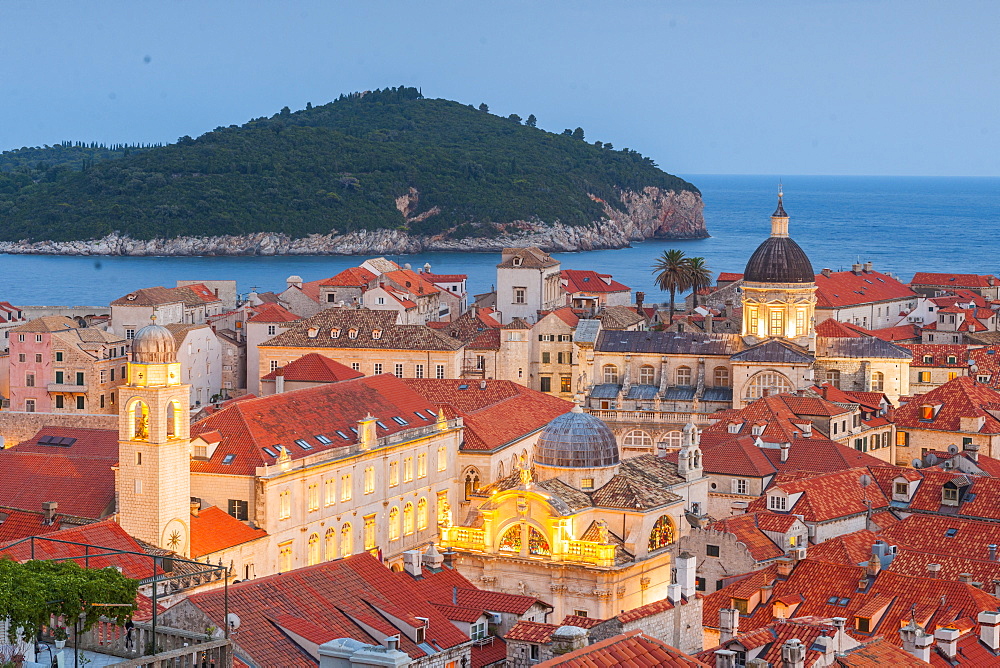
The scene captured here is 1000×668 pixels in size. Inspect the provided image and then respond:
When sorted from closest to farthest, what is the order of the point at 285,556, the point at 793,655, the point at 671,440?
the point at 793,655 < the point at 285,556 < the point at 671,440

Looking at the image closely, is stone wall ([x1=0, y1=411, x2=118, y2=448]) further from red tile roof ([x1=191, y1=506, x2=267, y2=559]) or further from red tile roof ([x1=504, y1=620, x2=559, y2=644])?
red tile roof ([x1=504, y1=620, x2=559, y2=644])

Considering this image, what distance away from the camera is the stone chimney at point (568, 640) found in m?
31.6

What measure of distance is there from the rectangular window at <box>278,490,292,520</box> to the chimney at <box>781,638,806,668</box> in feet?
82.4

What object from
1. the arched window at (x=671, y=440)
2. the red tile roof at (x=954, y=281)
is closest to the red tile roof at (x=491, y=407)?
the arched window at (x=671, y=440)

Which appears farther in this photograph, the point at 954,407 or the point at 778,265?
the point at 778,265

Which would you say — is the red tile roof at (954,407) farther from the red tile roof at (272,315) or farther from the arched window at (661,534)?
the red tile roof at (272,315)

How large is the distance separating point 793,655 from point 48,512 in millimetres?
27823

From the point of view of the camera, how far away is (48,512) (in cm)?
5397

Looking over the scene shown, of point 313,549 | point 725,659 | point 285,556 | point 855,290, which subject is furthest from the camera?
point 855,290

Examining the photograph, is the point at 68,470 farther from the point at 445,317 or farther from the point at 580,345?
the point at 445,317

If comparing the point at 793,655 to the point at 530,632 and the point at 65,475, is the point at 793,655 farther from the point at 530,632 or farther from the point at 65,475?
the point at 65,475

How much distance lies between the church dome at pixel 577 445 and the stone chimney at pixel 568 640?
1996 cm

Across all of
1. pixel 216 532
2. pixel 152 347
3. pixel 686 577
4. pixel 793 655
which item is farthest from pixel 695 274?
pixel 793 655

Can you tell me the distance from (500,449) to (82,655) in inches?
1863
